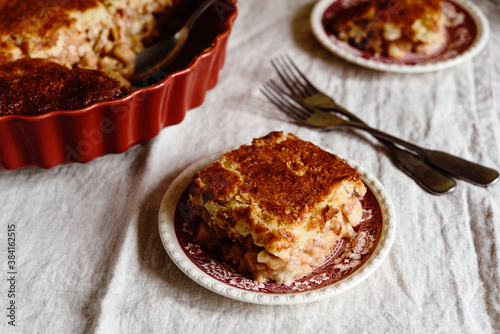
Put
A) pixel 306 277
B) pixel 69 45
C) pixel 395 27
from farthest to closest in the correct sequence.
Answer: pixel 395 27
pixel 69 45
pixel 306 277

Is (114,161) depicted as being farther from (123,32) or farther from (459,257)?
(459,257)

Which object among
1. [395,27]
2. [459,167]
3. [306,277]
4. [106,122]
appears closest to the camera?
[306,277]

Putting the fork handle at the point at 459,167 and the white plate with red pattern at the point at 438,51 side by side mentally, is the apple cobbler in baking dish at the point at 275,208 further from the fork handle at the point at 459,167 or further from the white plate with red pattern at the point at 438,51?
the white plate with red pattern at the point at 438,51

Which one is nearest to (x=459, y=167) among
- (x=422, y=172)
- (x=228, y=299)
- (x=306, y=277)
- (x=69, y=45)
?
(x=422, y=172)

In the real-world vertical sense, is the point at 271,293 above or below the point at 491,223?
above

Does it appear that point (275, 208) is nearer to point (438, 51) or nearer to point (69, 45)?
point (69, 45)

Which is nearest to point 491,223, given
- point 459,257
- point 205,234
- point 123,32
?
point 459,257

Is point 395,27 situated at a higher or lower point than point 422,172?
higher
